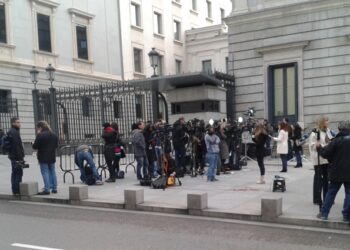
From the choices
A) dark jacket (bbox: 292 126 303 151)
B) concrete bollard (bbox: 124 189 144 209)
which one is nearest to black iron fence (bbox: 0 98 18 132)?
dark jacket (bbox: 292 126 303 151)

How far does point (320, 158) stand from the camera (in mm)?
7945

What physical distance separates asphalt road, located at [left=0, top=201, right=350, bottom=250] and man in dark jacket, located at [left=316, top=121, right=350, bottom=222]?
56cm

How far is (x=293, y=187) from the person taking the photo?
10648mm

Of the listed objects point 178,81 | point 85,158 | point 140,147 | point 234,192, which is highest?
point 178,81

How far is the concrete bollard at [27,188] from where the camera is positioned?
1069cm

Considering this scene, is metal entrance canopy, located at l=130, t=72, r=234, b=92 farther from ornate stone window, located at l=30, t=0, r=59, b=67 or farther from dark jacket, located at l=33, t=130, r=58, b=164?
ornate stone window, located at l=30, t=0, r=59, b=67

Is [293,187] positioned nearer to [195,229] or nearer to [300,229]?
[300,229]

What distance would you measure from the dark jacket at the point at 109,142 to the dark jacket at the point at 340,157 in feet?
22.1

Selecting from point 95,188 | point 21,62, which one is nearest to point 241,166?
point 95,188

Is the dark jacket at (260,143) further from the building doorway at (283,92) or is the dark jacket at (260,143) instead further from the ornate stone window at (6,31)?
the ornate stone window at (6,31)

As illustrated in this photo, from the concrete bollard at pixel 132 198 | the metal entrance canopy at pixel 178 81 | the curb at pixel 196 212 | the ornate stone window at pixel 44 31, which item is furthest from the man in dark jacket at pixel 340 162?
the ornate stone window at pixel 44 31

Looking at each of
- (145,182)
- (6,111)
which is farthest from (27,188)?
(6,111)

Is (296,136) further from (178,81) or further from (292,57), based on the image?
(292,57)

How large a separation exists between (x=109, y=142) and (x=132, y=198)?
3.53 meters
